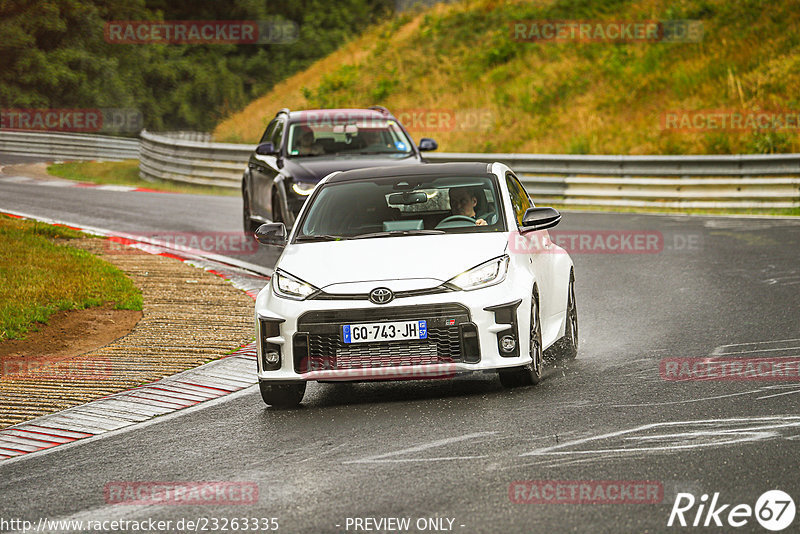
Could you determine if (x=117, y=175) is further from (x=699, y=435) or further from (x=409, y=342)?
(x=699, y=435)

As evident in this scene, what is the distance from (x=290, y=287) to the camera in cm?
846

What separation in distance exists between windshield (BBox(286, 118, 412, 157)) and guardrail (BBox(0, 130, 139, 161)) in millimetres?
20844

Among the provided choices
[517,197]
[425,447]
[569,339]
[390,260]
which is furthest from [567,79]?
[425,447]

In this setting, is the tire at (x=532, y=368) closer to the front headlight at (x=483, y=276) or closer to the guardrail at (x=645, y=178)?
the front headlight at (x=483, y=276)

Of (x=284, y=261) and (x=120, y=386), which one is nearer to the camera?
(x=284, y=261)

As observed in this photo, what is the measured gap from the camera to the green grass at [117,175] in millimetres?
28547

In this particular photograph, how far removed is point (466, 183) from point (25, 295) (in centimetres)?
533

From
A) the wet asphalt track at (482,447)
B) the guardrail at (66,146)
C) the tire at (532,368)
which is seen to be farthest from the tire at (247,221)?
the guardrail at (66,146)

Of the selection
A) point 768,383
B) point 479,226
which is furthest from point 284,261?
point 768,383

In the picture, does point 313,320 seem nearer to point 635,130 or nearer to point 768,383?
point 768,383

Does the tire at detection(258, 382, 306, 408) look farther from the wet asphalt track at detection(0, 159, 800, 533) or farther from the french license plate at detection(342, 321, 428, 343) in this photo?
the french license plate at detection(342, 321, 428, 343)

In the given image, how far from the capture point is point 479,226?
9156mm

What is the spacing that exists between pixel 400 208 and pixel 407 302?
1667mm

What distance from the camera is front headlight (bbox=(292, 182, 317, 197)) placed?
51.5ft
